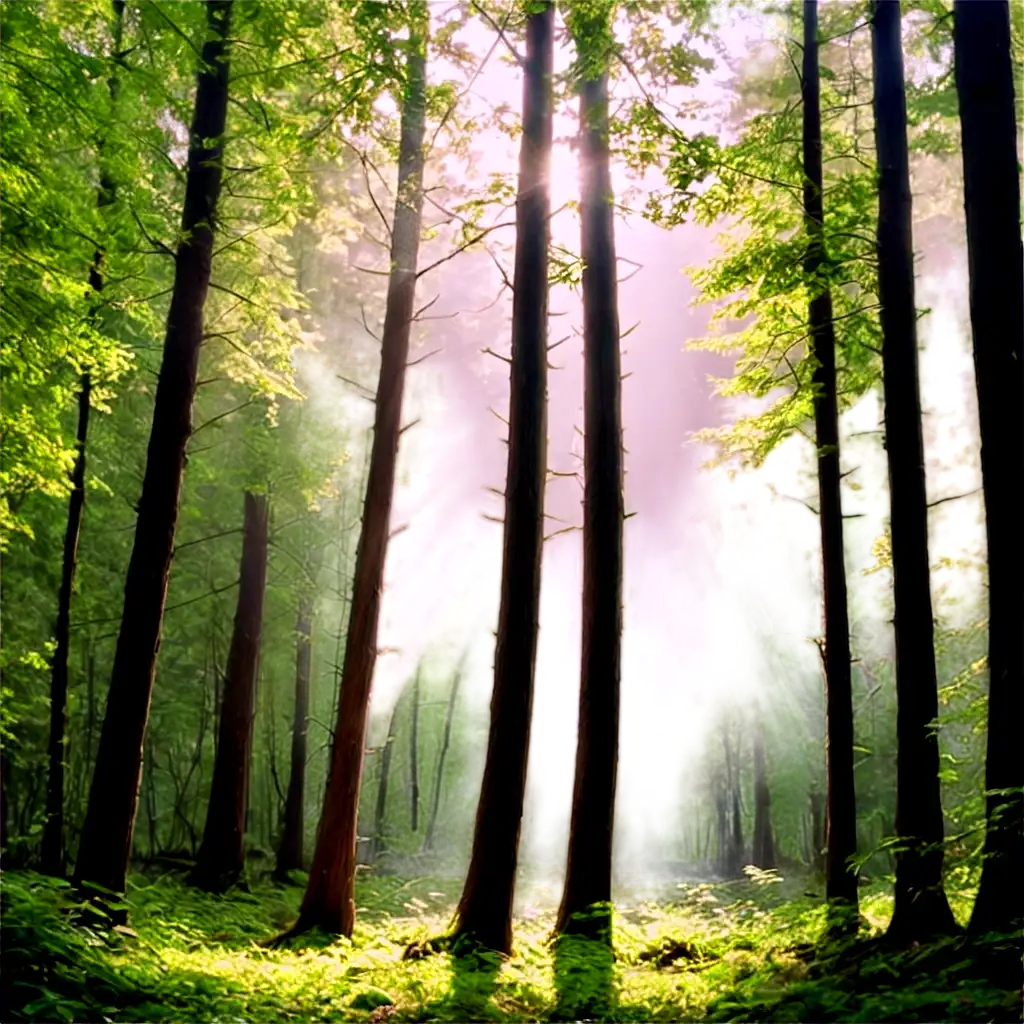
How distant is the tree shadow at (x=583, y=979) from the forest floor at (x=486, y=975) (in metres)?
0.02

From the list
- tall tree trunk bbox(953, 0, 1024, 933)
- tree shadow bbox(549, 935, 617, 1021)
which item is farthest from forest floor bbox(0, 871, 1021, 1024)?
tall tree trunk bbox(953, 0, 1024, 933)

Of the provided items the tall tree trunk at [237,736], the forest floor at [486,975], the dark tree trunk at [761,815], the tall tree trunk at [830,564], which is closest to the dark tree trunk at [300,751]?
the tall tree trunk at [237,736]

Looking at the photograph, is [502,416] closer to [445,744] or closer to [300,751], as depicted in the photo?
[300,751]

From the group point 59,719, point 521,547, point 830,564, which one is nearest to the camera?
point 521,547

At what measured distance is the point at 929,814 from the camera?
6.47 m

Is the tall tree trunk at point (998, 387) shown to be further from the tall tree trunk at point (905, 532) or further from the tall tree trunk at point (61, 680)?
the tall tree trunk at point (61, 680)

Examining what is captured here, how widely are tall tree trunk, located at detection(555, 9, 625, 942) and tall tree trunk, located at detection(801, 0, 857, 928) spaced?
7.18ft

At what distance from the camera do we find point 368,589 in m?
10.0

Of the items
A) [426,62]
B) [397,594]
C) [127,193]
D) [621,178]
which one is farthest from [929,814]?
[397,594]

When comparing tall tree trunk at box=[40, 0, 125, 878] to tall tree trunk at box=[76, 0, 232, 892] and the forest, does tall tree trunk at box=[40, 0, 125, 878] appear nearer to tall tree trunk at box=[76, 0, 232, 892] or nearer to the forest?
the forest

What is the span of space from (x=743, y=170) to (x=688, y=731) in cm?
2991

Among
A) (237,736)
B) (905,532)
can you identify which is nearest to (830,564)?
(905,532)

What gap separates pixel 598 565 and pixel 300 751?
11175mm

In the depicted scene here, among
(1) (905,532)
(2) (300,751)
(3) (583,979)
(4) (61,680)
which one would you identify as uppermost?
(1) (905,532)
